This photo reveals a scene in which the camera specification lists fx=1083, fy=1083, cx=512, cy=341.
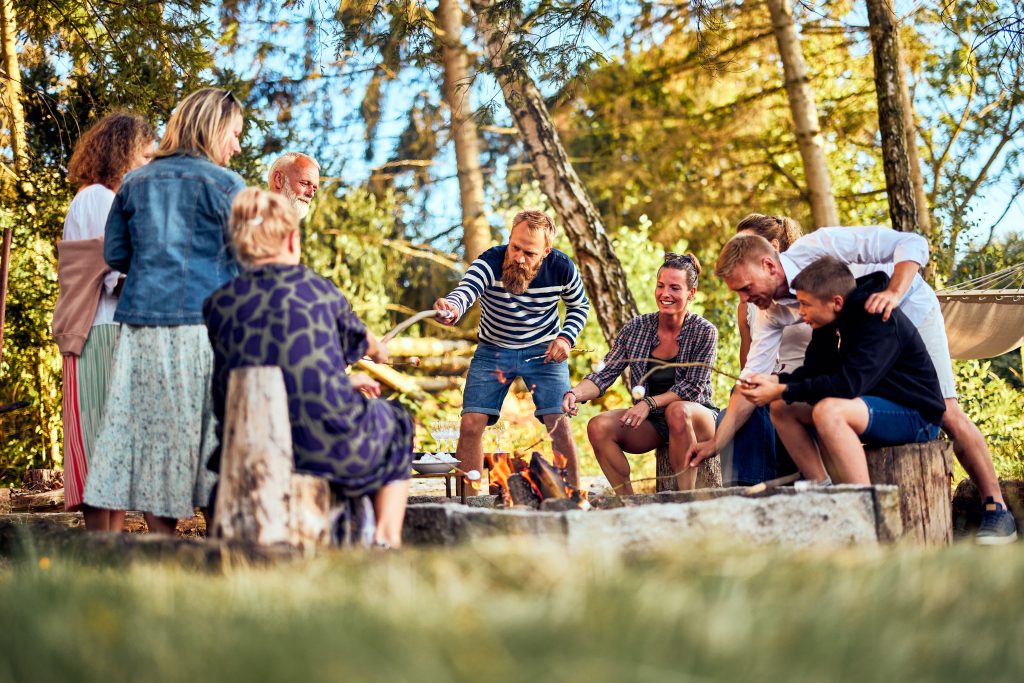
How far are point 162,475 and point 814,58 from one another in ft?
37.6

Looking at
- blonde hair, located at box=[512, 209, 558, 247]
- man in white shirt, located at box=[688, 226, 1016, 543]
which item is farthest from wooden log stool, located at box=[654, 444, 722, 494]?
blonde hair, located at box=[512, 209, 558, 247]

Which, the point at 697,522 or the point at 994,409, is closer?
the point at 697,522

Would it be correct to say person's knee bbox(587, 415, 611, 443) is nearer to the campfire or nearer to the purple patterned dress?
the campfire

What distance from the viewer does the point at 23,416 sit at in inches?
322

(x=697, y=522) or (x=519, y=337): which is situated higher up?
Result: (x=519, y=337)

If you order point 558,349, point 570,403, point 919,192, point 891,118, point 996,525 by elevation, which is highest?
point 891,118

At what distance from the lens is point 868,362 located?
3.88 meters

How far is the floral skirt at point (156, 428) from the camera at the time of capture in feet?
11.2

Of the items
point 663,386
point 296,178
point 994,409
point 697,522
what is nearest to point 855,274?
point 663,386

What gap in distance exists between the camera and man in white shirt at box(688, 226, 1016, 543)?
430 centimetres

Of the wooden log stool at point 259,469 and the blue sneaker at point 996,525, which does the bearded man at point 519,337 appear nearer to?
the blue sneaker at point 996,525

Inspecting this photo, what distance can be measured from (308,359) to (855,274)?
100 inches

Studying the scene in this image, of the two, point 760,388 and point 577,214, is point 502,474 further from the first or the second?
point 577,214

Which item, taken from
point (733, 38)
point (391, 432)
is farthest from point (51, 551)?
point (733, 38)
